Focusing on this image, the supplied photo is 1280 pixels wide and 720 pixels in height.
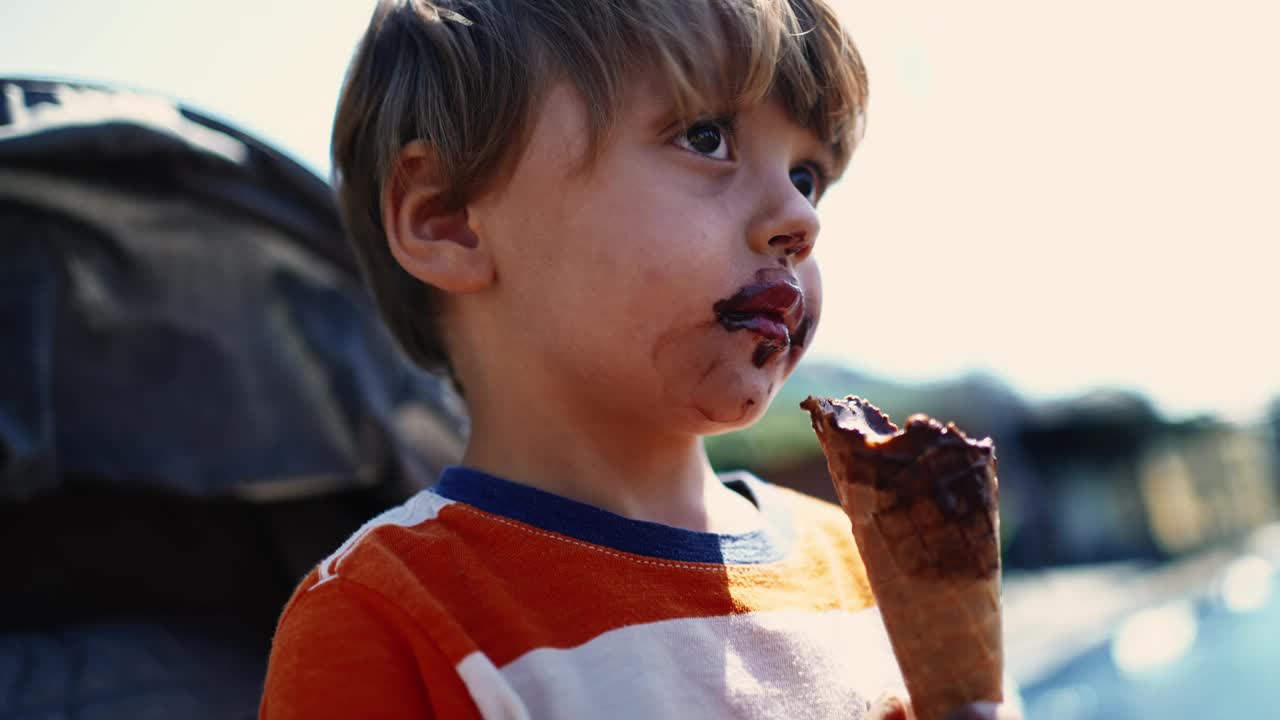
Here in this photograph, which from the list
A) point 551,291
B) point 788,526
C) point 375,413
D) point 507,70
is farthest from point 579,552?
point 375,413

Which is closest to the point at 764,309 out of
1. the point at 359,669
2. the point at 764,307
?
the point at 764,307

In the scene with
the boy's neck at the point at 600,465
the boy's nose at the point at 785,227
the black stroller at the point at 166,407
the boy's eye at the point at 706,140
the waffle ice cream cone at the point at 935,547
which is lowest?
the black stroller at the point at 166,407

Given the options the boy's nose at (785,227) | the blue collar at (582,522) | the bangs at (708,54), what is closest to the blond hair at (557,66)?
the bangs at (708,54)

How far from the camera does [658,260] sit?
53.1 inches

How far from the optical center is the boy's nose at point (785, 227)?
1.38 metres

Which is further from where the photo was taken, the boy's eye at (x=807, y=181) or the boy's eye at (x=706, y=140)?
the boy's eye at (x=807, y=181)

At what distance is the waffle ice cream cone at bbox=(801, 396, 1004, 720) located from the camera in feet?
3.69

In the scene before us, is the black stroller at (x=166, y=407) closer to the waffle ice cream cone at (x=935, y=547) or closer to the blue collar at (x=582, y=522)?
the blue collar at (x=582, y=522)

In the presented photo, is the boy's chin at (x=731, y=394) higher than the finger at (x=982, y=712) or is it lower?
higher

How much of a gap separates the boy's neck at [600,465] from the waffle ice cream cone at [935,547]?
0.39m

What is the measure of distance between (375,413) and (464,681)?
1.16 metres

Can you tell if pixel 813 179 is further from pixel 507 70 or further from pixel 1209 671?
pixel 1209 671

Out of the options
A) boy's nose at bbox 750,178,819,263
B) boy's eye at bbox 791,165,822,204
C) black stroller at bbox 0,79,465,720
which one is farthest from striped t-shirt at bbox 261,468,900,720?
black stroller at bbox 0,79,465,720

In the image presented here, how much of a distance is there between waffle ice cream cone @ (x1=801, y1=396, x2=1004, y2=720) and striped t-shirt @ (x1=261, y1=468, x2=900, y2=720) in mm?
248
